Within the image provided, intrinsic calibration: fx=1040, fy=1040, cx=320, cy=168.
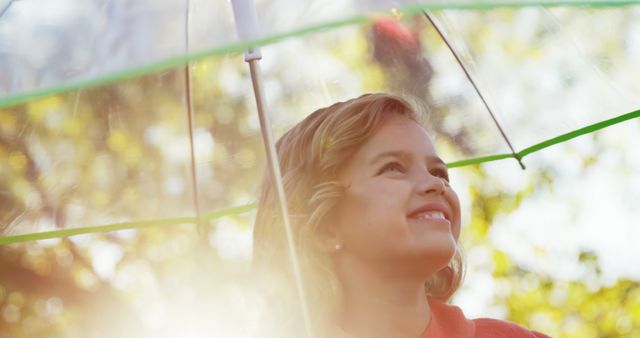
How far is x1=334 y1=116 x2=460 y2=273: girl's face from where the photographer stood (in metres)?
2.28

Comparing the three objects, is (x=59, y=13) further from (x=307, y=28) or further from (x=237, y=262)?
(x=237, y=262)

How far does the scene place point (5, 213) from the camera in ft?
9.53

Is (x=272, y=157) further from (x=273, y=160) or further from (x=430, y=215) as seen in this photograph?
(x=430, y=215)

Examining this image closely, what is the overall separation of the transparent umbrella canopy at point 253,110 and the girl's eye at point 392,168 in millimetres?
323

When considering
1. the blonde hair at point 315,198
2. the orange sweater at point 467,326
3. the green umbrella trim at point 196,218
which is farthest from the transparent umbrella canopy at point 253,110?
the orange sweater at point 467,326

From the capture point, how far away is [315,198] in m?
2.43

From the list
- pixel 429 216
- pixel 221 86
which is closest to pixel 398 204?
pixel 429 216

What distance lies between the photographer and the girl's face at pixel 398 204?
228cm

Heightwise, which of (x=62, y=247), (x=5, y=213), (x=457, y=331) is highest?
(x=62, y=247)

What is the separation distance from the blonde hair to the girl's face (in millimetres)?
40

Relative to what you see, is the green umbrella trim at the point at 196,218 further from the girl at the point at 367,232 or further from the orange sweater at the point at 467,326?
the orange sweater at the point at 467,326

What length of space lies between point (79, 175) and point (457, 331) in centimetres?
115

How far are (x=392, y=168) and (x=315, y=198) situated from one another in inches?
7.6

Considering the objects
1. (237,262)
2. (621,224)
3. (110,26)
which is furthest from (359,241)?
(621,224)
